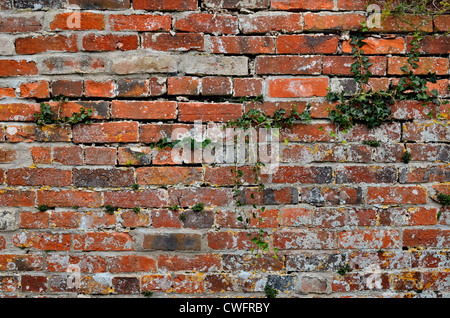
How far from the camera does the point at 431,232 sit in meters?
1.38

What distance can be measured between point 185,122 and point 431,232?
1.30 m

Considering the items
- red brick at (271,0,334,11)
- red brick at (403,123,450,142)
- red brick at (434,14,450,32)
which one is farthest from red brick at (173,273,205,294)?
red brick at (434,14,450,32)

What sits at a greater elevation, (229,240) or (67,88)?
(67,88)

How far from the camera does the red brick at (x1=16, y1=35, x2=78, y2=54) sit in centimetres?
132

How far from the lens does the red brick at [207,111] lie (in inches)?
52.7

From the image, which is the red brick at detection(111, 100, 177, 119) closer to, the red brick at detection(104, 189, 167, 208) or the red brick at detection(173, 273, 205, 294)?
the red brick at detection(104, 189, 167, 208)

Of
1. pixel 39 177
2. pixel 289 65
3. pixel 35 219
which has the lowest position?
pixel 35 219

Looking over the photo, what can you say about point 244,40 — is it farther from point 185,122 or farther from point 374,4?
point 374,4

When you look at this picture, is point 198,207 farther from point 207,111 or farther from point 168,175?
point 207,111

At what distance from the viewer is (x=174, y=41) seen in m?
1.32

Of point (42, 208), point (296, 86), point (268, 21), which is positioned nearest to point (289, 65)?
point (296, 86)

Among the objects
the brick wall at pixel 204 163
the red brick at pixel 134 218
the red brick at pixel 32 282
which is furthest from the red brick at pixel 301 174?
the red brick at pixel 32 282

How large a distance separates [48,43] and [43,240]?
0.93 metres

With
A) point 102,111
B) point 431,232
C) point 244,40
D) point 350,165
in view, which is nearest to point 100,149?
point 102,111
